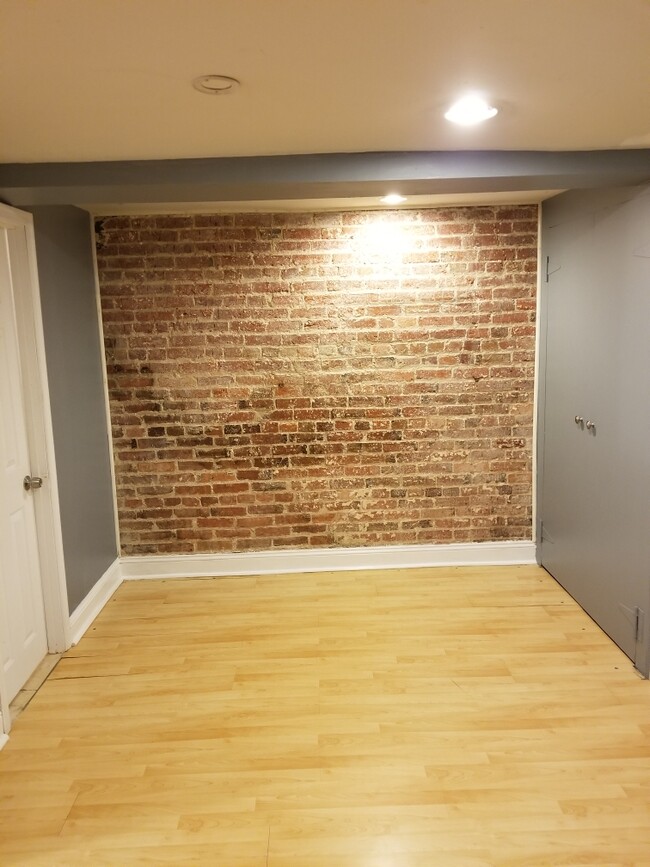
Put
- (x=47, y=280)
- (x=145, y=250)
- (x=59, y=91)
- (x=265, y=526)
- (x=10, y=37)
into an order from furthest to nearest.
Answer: (x=265, y=526), (x=145, y=250), (x=47, y=280), (x=59, y=91), (x=10, y=37)

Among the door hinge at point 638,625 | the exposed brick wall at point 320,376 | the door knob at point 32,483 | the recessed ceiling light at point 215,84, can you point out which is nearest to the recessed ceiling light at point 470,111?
the recessed ceiling light at point 215,84

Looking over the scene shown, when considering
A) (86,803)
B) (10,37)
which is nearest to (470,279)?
(10,37)

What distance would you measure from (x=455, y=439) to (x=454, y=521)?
0.54 meters

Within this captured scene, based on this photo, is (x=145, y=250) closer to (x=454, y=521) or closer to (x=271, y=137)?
(x=271, y=137)

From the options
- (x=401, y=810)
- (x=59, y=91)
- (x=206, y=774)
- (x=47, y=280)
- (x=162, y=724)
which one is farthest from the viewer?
(x=47, y=280)

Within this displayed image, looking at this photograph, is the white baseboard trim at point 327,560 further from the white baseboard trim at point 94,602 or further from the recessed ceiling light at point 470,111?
the recessed ceiling light at point 470,111

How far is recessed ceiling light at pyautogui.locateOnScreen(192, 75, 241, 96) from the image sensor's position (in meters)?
1.55

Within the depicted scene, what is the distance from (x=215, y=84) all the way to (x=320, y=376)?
2.21 m

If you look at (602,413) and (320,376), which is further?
(320,376)

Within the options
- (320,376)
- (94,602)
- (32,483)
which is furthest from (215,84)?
(94,602)

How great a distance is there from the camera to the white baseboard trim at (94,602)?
313cm

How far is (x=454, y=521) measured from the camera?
3850 millimetres

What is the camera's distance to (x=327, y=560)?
3.86 metres

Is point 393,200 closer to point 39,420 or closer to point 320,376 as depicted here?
point 320,376
